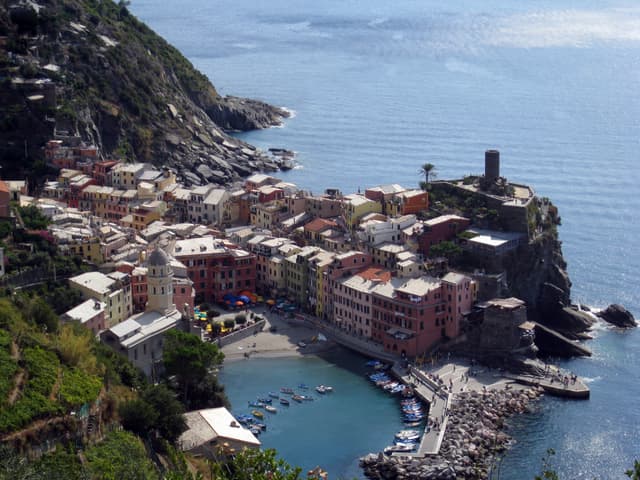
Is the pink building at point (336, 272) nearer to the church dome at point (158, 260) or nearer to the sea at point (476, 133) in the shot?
the sea at point (476, 133)

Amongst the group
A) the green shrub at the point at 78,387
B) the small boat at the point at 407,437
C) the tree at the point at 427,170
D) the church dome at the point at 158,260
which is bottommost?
the small boat at the point at 407,437

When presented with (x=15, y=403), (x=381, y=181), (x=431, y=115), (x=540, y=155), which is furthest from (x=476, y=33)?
(x=15, y=403)

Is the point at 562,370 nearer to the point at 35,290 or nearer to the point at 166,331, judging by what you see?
the point at 166,331

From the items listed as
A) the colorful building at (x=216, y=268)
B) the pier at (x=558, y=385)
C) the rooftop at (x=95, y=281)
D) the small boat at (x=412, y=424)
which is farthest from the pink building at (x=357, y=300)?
the rooftop at (x=95, y=281)

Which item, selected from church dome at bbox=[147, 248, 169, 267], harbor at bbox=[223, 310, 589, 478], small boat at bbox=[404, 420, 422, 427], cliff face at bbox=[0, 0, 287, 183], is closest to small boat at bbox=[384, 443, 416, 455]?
harbor at bbox=[223, 310, 589, 478]

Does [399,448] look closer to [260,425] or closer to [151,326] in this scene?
[260,425]

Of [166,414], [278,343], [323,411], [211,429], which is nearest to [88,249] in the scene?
[278,343]

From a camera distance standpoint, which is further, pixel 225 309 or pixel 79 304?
pixel 225 309
